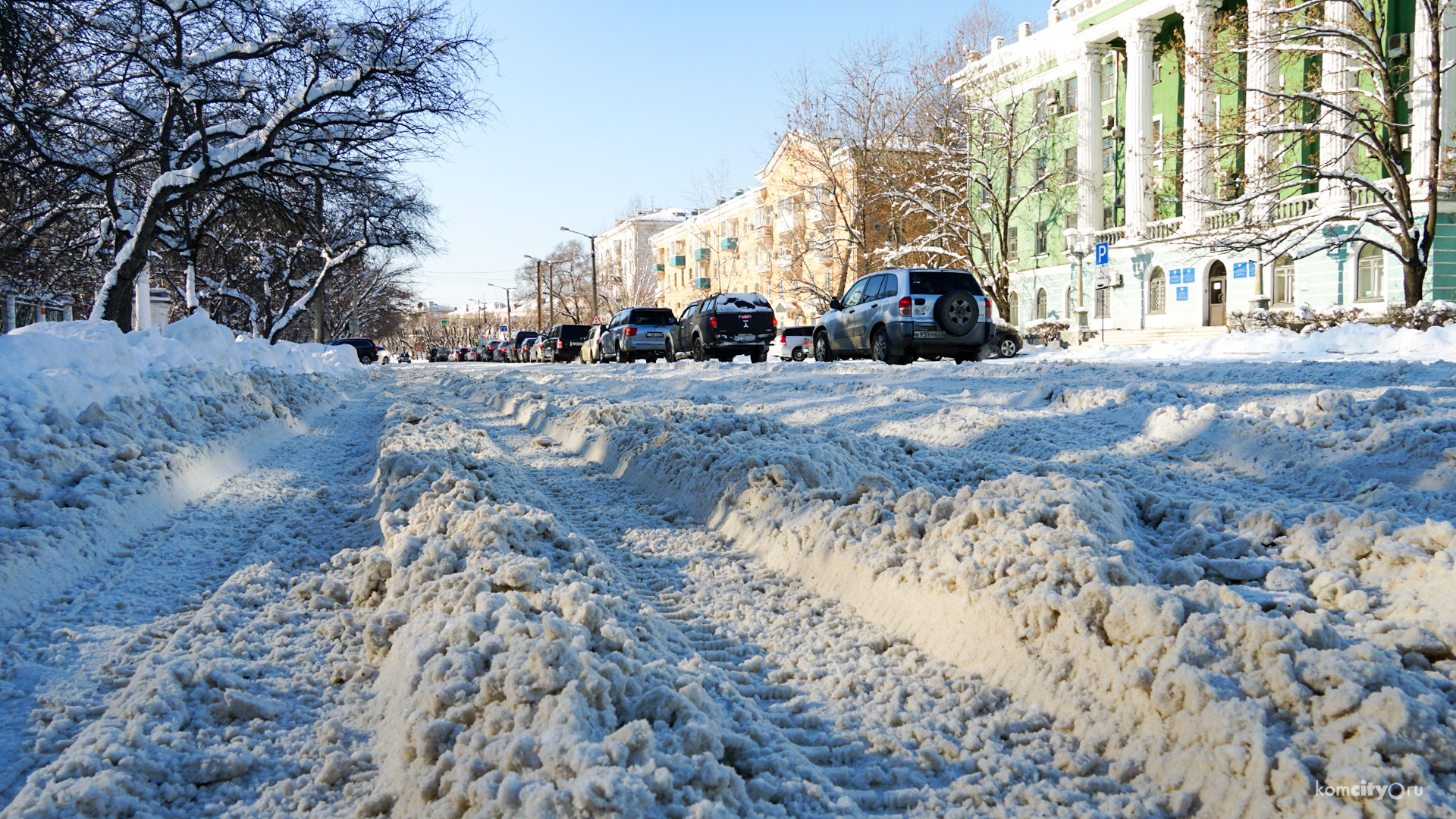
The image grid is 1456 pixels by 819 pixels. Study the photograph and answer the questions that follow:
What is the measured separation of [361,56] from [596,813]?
63.4 ft

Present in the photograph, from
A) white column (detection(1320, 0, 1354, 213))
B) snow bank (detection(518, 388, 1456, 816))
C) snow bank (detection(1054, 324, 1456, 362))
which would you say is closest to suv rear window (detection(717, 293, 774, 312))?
snow bank (detection(1054, 324, 1456, 362))

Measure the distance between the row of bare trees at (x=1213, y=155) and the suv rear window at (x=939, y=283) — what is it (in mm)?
9679

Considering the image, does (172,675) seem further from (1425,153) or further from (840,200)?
(840,200)

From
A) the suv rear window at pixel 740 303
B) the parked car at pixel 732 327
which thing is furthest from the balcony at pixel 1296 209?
the parked car at pixel 732 327

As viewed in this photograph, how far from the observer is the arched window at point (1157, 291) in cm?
3716

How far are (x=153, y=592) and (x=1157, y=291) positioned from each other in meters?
39.5

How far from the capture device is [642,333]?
27844mm

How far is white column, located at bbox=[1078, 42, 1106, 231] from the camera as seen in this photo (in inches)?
1571

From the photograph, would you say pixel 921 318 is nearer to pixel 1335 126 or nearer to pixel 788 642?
pixel 788 642

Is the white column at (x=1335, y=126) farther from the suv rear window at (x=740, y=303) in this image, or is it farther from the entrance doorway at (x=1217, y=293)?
the suv rear window at (x=740, y=303)

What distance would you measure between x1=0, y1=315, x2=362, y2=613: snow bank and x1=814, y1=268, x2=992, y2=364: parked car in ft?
31.4

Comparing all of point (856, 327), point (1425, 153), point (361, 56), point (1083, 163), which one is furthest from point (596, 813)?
point (1083, 163)

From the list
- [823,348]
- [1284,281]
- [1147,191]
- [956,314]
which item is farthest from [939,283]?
[1147,191]

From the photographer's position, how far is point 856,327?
1764cm
